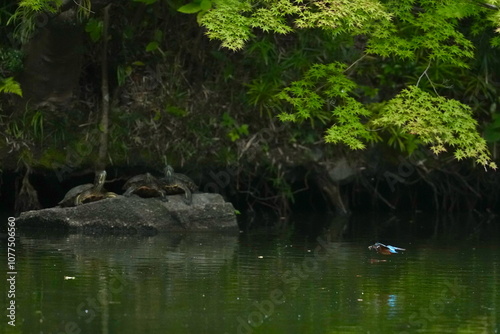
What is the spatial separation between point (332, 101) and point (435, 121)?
1.45 metres

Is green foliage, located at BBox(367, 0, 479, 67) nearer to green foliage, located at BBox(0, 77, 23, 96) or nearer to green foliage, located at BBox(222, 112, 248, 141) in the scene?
green foliage, located at BBox(222, 112, 248, 141)

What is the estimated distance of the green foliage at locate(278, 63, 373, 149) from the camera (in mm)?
13672

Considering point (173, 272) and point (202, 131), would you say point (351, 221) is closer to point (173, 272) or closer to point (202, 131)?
point (202, 131)

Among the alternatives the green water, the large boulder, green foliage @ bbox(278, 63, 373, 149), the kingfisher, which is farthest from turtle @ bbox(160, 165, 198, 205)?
the kingfisher

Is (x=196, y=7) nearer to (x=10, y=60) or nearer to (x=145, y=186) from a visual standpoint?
(x=145, y=186)

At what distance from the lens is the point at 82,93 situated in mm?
16000

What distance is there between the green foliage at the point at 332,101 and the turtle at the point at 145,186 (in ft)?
5.72

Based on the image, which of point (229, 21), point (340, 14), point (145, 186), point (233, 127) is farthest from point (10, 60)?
point (340, 14)

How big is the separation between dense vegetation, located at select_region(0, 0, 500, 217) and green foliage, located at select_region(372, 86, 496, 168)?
0.04 m

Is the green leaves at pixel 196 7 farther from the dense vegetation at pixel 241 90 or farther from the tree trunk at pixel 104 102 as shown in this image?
the tree trunk at pixel 104 102

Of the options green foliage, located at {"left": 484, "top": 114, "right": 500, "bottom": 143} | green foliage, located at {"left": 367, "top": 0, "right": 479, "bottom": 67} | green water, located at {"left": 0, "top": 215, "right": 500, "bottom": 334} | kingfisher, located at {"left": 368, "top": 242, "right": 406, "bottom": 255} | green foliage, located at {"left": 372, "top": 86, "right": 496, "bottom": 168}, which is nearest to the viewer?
green water, located at {"left": 0, "top": 215, "right": 500, "bottom": 334}

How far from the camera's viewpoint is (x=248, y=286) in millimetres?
9875

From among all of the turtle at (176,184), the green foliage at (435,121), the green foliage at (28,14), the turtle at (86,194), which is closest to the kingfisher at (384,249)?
the green foliage at (435,121)

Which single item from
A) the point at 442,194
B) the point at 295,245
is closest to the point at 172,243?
the point at 295,245
